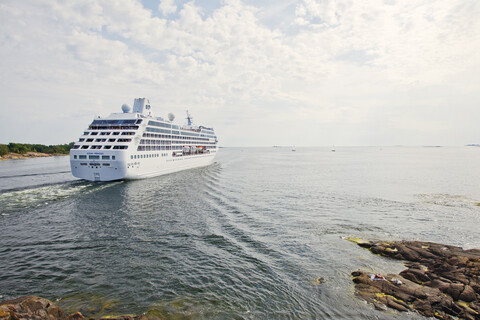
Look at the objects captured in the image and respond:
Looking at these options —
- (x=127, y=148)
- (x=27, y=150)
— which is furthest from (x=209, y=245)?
(x=27, y=150)

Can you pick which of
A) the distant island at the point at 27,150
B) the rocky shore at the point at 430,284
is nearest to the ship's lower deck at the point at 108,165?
the rocky shore at the point at 430,284

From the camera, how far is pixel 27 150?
13950 centimetres

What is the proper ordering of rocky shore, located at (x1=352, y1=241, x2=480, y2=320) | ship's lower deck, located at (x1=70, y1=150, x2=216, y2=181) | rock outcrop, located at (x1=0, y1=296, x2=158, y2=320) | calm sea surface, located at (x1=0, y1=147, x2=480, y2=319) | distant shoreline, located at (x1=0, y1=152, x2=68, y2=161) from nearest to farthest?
rock outcrop, located at (x1=0, y1=296, x2=158, y2=320), rocky shore, located at (x1=352, y1=241, x2=480, y2=320), calm sea surface, located at (x1=0, y1=147, x2=480, y2=319), ship's lower deck, located at (x1=70, y1=150, x2=216, y2=181), distant shoreline, located at (x1=0, y1=152, x2=68, y2=161)

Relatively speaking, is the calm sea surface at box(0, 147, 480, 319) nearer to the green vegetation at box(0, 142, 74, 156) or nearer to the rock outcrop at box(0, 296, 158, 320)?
the rock outcrop at box(0, 296, 158, 320)

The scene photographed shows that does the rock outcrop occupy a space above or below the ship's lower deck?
below

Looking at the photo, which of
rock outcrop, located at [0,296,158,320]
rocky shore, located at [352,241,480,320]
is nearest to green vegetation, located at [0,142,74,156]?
rock outcrop, located at [0,296,158,320]

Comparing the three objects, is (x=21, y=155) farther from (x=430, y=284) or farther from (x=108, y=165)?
(x=430, y=284)

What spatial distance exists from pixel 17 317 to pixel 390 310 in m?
16.9

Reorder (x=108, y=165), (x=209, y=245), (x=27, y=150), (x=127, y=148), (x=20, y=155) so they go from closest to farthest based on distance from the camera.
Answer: (x=209, y=245) < (x=108, y=165) < (x=127, y=148) < (x=20, y=155) < (x=27, y=150)

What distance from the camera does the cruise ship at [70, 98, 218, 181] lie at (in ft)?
143

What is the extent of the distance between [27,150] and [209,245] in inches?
6862

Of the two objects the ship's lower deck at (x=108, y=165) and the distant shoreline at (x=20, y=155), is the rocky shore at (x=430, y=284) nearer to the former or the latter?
the ship's lower deck at (x=108, y=165)

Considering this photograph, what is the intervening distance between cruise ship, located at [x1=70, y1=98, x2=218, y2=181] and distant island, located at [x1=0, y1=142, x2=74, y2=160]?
111m

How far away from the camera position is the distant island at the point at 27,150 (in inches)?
4856
